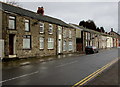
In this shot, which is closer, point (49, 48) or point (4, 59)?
point (4, 59)

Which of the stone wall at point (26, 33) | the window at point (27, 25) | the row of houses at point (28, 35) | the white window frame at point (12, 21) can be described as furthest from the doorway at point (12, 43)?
the window at point (27, 25)

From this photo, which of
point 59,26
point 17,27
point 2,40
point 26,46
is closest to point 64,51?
point 59,26

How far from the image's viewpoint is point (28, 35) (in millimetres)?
21312

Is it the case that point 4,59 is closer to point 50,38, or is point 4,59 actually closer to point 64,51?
point 50,38

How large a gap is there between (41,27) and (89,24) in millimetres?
69100

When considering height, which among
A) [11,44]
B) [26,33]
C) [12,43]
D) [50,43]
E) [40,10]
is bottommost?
[11,44]

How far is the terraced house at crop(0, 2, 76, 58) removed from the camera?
17859mm

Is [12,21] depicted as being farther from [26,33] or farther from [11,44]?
[11,44]

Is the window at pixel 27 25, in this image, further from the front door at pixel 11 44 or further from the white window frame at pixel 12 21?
the front door at pixel 11 44

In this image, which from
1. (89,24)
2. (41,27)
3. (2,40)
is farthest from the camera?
(89,24)

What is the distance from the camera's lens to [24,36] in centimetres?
2053

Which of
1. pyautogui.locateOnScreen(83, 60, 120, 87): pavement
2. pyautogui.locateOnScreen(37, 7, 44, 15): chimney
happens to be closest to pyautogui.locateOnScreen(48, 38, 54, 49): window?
pyautogui.locateOnScreen(37, 7, 44, 15): chimney

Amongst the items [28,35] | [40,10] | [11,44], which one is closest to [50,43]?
[28,35]

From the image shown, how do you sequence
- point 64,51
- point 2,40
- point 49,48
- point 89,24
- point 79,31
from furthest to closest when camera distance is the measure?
point 89,24
point 79,31
point 64,51
point 49,48
point 2,40
